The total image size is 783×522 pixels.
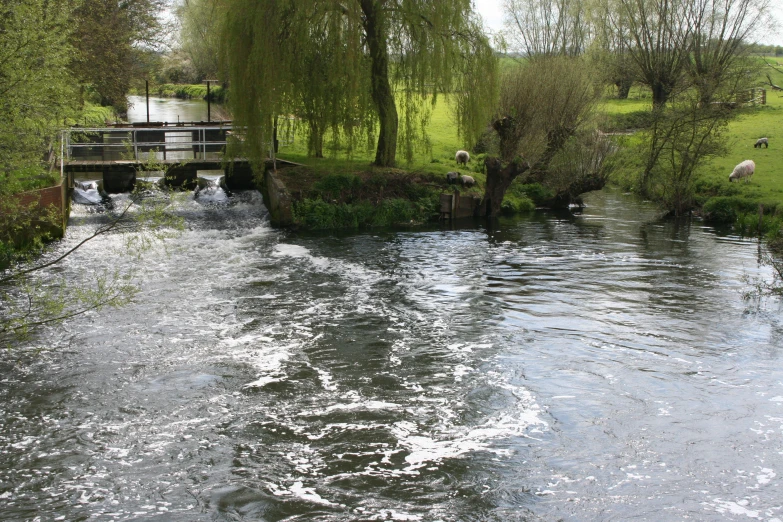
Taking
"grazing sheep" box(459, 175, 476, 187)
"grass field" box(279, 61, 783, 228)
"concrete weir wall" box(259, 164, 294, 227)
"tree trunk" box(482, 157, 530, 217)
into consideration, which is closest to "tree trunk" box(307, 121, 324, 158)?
"grass field" box(279, 61, 783, 228)

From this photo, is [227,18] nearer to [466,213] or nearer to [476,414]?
[466,213]

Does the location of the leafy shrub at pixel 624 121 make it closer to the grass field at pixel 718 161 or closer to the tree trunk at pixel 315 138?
the grass field at pixel 718 161

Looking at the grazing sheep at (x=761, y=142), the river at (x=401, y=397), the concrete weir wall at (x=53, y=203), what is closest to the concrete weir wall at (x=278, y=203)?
the river at (x=401, y=397)

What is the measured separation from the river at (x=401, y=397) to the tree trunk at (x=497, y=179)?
25.4ft

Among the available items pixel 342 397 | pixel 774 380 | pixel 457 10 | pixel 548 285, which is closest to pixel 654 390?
pixel 774 380

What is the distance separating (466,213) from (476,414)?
16966mm

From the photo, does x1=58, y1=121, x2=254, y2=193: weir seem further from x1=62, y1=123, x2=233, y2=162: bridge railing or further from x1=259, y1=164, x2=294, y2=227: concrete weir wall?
x1=259, y1=164, x2=294, y2=227: concrete weir wall

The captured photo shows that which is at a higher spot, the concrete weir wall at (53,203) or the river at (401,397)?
the concrete weir wall at (53,203)

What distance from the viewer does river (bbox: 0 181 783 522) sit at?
28.5 feet

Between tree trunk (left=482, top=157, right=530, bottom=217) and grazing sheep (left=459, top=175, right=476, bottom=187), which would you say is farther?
grazing sheep (left=459, top=175, right=476, bottom=187)

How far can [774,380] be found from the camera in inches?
475

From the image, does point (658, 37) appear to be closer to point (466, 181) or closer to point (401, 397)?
point (466, 181)

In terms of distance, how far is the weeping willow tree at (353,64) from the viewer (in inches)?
948

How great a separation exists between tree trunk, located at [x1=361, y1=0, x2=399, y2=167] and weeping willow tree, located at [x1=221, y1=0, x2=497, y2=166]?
3 centimetres
